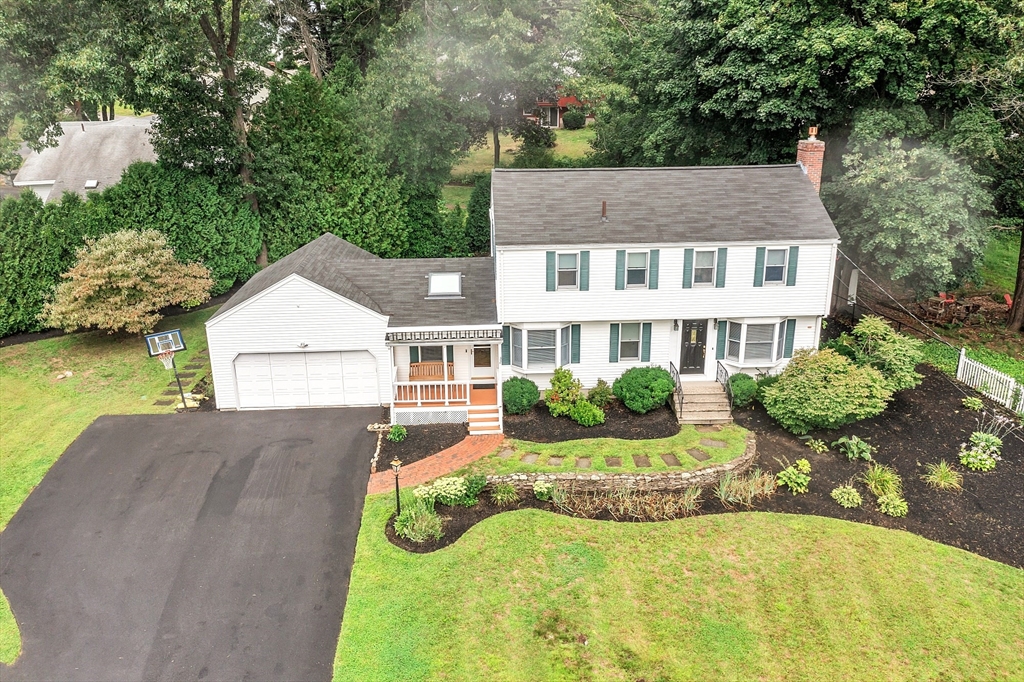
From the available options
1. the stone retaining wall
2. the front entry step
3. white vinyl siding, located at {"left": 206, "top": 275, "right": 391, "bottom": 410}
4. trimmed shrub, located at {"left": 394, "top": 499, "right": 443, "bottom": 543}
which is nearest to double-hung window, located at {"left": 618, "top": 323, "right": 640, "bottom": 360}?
the front entry step

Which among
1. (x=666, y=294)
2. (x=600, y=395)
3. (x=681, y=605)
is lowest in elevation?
(x=681, y=605)

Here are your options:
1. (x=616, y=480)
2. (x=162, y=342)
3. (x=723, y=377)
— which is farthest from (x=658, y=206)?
(x=162, y=342)

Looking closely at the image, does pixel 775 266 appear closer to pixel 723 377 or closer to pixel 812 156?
pixel 723 377

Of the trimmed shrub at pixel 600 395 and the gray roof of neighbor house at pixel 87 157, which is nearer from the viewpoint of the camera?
the trimmed shrub at pixel 600 395

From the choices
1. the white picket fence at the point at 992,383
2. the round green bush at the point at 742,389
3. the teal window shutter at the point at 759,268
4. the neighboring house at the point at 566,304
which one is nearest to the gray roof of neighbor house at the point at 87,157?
the neighboring house at the point at 566,304

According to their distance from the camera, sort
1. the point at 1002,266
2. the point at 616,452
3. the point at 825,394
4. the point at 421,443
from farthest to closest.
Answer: the point at 1002,266
the point at 421,443
the point at 825,394
the point at 616,452

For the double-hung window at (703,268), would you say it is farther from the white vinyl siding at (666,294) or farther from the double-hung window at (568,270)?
the double-hung window at (568,270)
